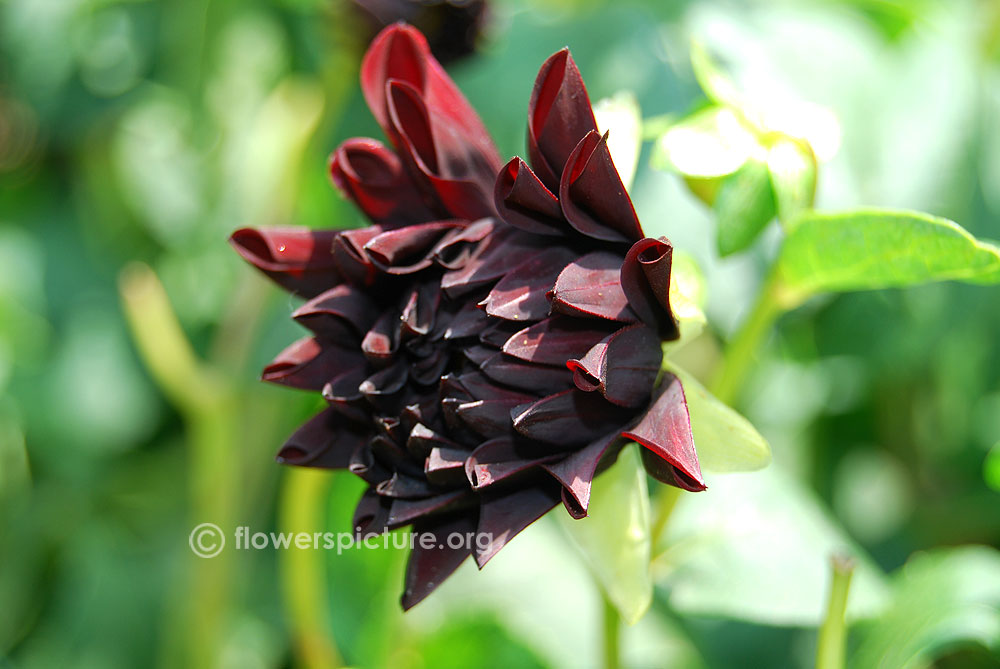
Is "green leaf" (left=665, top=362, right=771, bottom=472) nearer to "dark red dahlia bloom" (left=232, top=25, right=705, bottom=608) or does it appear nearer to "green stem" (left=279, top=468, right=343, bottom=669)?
"dark red dahlia bloom" (left=232, top=25, right=705, bottom=608)

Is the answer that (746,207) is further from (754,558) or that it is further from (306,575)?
(306,575)

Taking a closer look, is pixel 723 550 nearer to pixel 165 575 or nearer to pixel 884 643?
pixel 884 643

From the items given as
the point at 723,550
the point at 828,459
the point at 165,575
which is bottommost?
the point at 165,575

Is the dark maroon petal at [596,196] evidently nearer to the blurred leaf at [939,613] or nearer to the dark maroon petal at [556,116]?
the dark maroon petal at [556,116]

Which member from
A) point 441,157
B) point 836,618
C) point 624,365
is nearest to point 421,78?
point 441,157

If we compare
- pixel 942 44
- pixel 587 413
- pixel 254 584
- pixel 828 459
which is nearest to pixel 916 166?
pixel 942 44

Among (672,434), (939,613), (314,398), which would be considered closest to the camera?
(672,434)

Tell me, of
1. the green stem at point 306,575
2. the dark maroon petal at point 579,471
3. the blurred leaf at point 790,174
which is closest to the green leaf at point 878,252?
the blurred leaf at point 790,174
